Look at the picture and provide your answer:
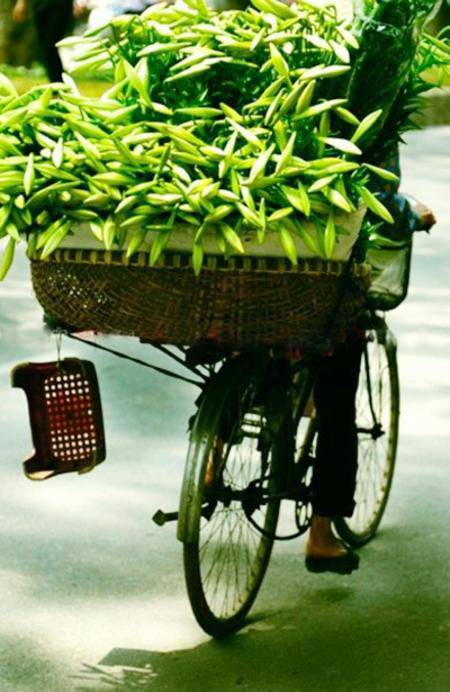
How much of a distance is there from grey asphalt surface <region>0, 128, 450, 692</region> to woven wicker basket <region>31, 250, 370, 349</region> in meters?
0.98

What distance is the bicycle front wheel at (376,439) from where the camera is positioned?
5656mm

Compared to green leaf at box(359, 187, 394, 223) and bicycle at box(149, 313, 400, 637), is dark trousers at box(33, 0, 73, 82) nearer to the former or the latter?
bicycle at box(149, 313, 400, 637)

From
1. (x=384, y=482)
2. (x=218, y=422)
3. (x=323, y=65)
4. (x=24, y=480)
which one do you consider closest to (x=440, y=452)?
(x=384, y=482)

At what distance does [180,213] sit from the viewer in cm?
396

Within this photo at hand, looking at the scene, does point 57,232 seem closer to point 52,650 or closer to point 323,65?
point 323,65

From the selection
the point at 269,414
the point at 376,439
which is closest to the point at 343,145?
the point at 269,414

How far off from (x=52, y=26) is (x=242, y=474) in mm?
8348

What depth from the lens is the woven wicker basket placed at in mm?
4086

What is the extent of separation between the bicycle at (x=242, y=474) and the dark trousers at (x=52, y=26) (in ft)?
23.3

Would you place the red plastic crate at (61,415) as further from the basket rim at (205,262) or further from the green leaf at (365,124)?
the green leaf at (365,124)

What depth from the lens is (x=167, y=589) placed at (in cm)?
513

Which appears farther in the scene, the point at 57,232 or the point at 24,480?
the point at 24,480

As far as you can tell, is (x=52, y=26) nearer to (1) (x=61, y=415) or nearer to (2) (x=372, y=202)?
(1) (x=61, y=415)

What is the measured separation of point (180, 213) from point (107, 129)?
1.19 feet
